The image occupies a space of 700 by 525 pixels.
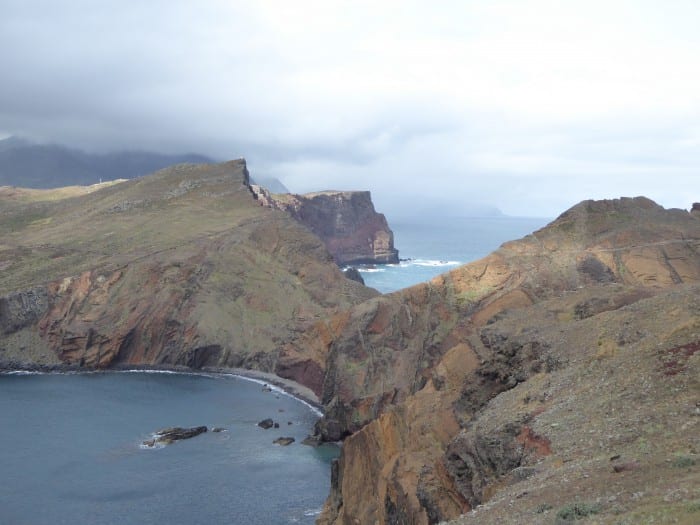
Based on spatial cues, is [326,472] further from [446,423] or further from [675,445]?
[675,445]

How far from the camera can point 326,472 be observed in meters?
77.4

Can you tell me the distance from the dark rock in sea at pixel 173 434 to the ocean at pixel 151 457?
133cm

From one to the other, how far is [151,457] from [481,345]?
1665 inches

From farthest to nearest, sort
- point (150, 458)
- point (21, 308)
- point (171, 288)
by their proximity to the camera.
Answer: point (171, 288), point (21, 308), point (150, 458)

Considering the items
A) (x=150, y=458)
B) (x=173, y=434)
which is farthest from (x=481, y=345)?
(x=173, y=434)

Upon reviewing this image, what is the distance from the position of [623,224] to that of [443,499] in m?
65.7

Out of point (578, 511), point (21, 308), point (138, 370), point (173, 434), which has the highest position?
point (21, 308)

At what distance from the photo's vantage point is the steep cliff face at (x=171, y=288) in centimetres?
13300

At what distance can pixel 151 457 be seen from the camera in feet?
264

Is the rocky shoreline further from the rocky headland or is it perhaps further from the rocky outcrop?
the rocky outcrop

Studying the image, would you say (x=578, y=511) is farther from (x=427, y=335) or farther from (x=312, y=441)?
(x=427, y=335)

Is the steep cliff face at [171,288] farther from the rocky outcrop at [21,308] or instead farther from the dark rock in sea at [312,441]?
the dark rock in sea at [312,441]

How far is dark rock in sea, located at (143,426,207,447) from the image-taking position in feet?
283

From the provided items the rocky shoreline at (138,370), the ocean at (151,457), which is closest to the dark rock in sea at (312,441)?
the ocean at (151,457)
